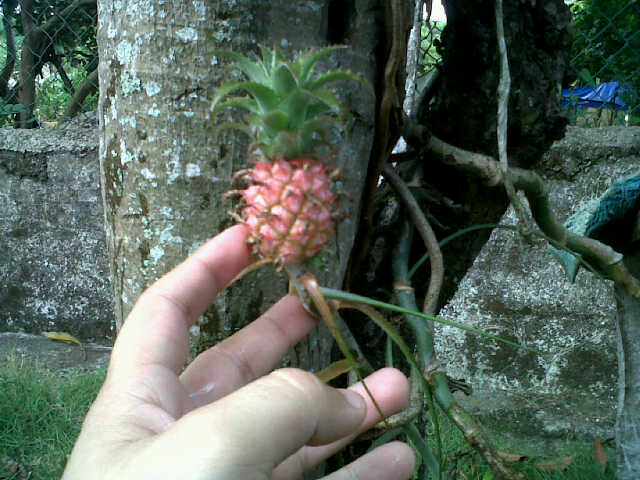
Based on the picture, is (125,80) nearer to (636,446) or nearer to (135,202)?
(135,202)

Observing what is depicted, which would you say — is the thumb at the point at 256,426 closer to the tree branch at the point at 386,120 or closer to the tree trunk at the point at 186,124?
the tree trunk at the point at 186,124

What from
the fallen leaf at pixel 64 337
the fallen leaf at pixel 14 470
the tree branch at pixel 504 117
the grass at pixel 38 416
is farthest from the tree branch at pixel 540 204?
the fallen leaf at pixel 64 337

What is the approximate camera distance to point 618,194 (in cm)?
117

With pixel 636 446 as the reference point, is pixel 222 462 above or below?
above

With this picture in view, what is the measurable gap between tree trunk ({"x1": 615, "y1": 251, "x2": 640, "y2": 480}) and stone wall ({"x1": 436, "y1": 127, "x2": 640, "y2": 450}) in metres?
0.89

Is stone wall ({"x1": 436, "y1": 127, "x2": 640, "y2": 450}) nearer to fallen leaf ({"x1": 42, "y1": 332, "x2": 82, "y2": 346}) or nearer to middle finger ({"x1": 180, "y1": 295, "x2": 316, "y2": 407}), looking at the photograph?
middle finger ({"x1": 180, "y1": 295, "x2": 316, "y2": 407})

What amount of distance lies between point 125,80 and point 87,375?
190 centimetres

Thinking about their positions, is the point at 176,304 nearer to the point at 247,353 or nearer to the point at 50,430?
the point at 247,353

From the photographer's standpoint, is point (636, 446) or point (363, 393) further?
point (636, 446)

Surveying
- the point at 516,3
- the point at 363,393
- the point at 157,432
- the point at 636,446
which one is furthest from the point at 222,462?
the point at 636,446

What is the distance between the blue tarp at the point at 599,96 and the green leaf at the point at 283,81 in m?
1.97

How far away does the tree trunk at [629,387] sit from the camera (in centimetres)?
131

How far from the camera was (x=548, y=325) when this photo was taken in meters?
2.31

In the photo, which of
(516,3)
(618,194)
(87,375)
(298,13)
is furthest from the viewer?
(87,375)
